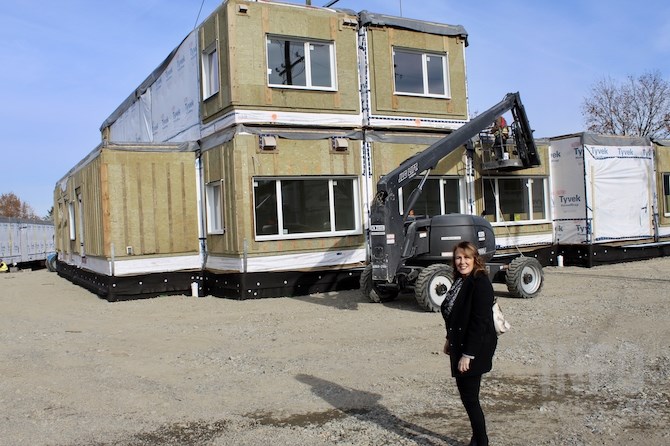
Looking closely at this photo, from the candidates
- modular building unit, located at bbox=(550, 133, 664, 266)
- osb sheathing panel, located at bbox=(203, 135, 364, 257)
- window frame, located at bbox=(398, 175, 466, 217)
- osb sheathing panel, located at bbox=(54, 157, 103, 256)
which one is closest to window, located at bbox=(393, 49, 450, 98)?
window frame, located at bbox=(398, 175, 466, 217)

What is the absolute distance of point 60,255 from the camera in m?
22.8

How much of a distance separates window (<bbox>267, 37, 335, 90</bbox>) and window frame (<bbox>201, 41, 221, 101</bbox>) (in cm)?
138

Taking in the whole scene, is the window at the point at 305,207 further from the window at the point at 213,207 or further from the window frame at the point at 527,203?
the window frame at the point at 527,203

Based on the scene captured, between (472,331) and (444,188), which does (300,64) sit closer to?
(444,188)

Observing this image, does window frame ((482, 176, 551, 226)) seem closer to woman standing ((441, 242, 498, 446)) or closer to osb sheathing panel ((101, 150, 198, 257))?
osb sheathing panel ((101, 150, 198, 257))

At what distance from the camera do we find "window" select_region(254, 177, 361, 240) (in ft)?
46.0

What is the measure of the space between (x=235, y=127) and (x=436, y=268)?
18.7 ft

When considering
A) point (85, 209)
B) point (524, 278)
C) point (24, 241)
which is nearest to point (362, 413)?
point (524, 278)

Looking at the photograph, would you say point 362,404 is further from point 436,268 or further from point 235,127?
point 235,127

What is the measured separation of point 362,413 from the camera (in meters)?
5.69

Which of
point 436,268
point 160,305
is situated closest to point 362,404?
point 436,268

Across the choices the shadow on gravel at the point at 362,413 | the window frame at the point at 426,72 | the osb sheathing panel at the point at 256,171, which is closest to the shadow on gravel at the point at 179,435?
the shadow on gravel at the point at 362,413

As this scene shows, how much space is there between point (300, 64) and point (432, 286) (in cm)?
668

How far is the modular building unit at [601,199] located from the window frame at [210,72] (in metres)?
10.5
